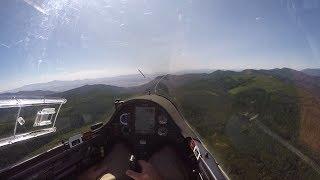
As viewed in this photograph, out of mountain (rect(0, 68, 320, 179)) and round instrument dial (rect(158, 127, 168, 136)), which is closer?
round instrument dial (rect(158, 127, 168, 136))

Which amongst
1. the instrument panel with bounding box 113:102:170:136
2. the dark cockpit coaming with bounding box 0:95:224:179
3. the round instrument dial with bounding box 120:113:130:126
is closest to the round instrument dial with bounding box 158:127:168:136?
the dark cockpit coaming with bounding box 0:95:224:179

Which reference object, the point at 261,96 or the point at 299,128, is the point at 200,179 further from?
the point at 261,96

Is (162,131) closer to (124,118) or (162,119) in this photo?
(162,119)

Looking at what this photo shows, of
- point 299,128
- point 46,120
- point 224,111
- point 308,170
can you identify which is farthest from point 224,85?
point 46,120

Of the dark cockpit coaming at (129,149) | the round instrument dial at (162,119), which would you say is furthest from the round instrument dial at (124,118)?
the round instrument dial at (162,119)

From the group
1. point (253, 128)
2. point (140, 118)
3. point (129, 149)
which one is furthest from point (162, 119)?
point (253, 128)

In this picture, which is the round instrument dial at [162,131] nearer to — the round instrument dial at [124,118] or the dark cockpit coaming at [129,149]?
the dark cockpit coaming at [129,149]

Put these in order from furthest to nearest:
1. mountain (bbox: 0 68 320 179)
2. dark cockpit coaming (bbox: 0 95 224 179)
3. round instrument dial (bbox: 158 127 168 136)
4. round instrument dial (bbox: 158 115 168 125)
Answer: mountain (bbox: 0 68 320 179), round instrument dial (bbox: 158 115 168 125), round instrument dial (bbox: 158 127 168 136), dark cockpit coaming (bbox: 0 95 224 179)

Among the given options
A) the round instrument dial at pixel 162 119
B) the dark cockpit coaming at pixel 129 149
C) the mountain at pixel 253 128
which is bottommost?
the mountain at pixel 253 128

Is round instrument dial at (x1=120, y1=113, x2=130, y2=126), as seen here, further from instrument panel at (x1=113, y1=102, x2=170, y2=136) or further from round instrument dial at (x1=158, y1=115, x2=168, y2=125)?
round instrument dial at (x1=158, y1=115, x2=168, y2=125)
